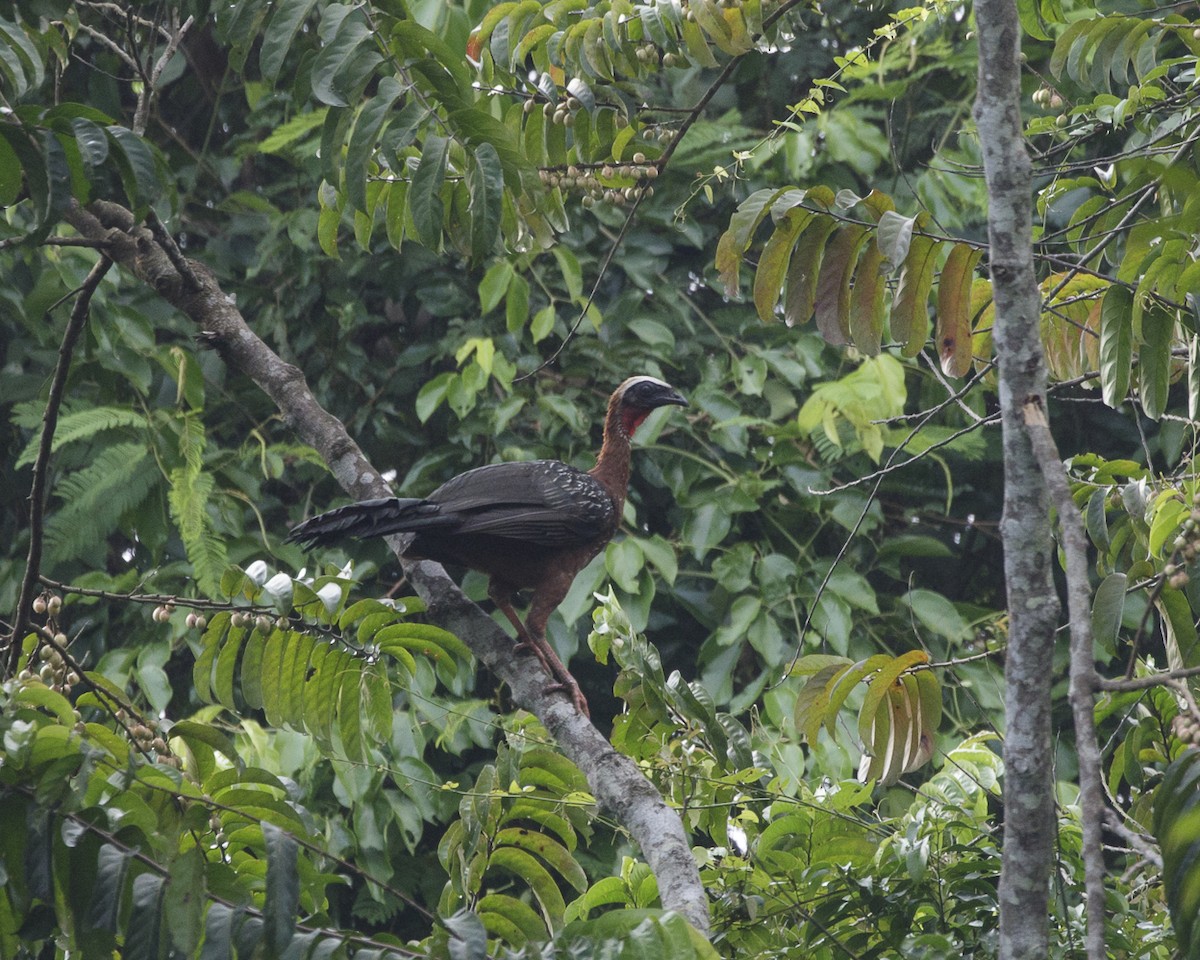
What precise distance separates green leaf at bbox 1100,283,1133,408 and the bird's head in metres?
2.28

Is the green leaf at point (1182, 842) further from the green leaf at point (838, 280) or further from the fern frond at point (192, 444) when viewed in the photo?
the fern frond at point (192, 444)

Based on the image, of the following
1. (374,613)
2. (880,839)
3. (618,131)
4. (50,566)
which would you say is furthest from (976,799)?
(50,566)

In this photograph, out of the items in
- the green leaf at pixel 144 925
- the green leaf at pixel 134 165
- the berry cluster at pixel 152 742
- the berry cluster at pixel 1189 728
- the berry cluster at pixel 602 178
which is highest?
the green leaf at pixel 134 165

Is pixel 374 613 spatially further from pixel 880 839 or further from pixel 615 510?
pixel 615 510

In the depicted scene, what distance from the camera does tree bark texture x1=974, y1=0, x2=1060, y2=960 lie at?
1.77 metres

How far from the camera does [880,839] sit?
8.78 ft

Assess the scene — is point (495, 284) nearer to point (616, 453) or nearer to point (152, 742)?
point (616, 453)

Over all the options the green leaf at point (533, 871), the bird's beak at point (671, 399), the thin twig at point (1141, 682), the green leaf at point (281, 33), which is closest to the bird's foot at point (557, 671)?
the green leaf at point (533, 871)

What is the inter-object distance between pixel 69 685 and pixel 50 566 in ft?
8.60

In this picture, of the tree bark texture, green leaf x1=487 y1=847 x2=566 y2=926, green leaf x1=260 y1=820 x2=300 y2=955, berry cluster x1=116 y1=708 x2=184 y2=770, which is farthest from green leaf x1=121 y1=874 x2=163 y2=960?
the tree bark texture

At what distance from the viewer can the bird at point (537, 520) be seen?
12.5ft

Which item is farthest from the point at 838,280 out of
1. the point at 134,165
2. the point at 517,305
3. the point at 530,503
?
the point at 517,305

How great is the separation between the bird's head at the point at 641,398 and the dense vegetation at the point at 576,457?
170 mm

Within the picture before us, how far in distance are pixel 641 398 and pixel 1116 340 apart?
2392 mm
